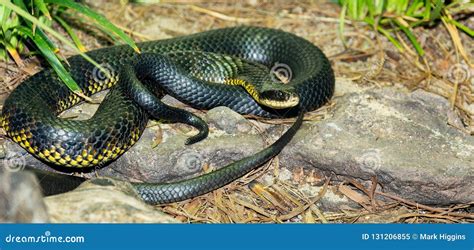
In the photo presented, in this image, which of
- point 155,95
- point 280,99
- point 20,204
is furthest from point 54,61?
point 280,99

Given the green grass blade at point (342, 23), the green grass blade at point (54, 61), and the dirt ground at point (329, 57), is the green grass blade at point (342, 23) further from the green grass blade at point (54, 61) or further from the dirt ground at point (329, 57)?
the green grass blade at point (54, 61)

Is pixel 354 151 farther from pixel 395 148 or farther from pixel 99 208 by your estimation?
pixel 99 208

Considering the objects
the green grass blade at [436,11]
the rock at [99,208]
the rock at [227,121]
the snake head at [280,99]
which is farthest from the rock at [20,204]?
the green grass blade at [436,11]

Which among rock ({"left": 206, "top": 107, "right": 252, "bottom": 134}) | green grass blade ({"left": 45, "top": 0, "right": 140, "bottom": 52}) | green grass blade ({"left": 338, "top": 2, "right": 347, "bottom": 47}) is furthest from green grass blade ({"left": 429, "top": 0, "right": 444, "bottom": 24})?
green grass blade ({"left": 45, "top": 0, "right": 140, "bottom": 52})

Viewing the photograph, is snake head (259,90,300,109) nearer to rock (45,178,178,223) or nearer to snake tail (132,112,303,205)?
snake tail (132,112,303,205)

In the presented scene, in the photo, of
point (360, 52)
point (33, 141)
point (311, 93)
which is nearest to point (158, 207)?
point (33, 141)
